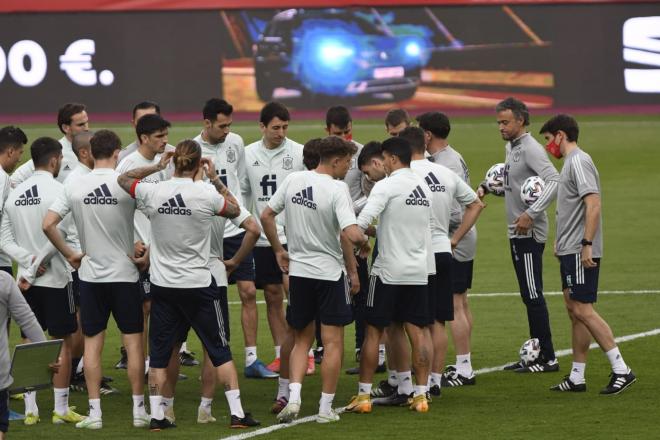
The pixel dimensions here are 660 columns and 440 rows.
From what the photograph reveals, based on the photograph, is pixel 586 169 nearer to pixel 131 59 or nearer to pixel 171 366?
pixel 171 366

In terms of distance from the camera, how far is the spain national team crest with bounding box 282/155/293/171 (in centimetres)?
1239

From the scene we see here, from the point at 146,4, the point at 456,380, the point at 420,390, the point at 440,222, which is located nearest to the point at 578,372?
the point at 456,380

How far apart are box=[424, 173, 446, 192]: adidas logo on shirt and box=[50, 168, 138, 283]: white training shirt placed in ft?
8.47

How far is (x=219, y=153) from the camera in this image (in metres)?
12.1

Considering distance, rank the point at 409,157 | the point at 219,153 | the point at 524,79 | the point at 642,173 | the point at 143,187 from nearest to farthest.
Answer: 1. the point at 143,187
2. the point at 409,157
3. the point at 219,153
4. the point at 642,173
5. the point at 524,79

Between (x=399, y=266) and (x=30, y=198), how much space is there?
10.2 ft

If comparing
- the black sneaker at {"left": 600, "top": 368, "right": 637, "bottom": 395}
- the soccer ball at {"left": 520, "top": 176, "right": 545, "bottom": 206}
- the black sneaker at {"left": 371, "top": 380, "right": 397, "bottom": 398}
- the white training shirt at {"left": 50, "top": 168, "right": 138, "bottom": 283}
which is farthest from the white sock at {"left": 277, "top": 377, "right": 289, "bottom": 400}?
the soccer ball at {"left": 520, "top": 176, "right": 545, "bottom": 206}

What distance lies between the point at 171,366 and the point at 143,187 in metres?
1.48

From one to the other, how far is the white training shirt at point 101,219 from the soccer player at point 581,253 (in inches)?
150

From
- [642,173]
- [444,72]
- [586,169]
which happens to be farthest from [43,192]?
[444,72]

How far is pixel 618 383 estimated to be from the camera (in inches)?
426

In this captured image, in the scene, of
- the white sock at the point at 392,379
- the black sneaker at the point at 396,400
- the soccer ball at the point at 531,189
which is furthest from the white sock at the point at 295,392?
the soccer ball at the point at 531,189

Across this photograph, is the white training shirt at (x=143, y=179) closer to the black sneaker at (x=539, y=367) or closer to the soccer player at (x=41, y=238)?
the soccer player at (x=41, y=238)

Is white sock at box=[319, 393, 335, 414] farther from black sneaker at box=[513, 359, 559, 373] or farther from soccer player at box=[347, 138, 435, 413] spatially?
black sneaker at box=[513, 359, 559, 373]
